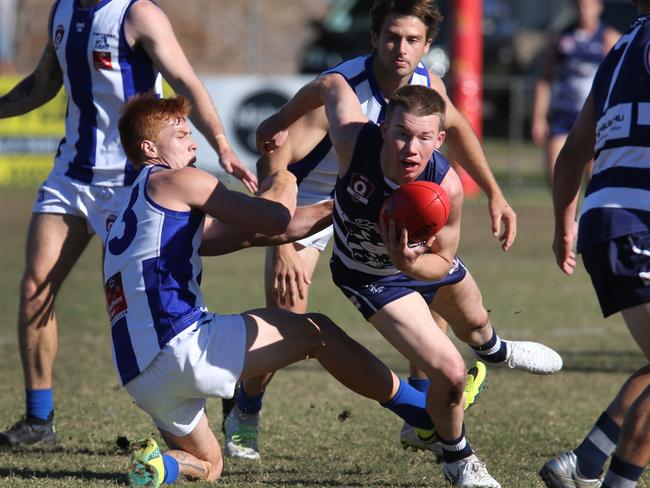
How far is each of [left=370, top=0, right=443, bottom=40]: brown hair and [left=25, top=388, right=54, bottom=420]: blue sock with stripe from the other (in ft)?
7.68

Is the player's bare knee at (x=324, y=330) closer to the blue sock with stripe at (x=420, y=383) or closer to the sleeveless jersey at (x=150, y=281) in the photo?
the sleeveless jersey at (x=150, y=281)

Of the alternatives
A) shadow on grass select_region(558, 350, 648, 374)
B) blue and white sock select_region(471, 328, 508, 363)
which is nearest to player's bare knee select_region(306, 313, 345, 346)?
blue and white sock select_region(471, 328, 508, 363)

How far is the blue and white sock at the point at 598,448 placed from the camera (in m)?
4.29

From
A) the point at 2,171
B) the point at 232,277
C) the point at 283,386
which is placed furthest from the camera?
the point at 2,171

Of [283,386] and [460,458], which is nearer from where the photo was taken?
[460,458]

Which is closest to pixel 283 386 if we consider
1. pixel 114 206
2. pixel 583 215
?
pixel 114 206

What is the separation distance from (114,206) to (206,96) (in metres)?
0.71

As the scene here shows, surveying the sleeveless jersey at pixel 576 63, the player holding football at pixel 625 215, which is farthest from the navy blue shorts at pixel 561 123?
the player holding football at pixel 625 215

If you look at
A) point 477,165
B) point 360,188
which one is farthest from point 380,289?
point 477,165

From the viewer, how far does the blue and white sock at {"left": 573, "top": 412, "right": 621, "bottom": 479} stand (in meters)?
4.29

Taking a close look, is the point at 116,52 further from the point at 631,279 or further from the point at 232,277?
the point at 232,277

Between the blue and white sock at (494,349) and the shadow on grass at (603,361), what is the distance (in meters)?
2.26

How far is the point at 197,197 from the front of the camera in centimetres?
460

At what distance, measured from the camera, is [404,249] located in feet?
14.1
